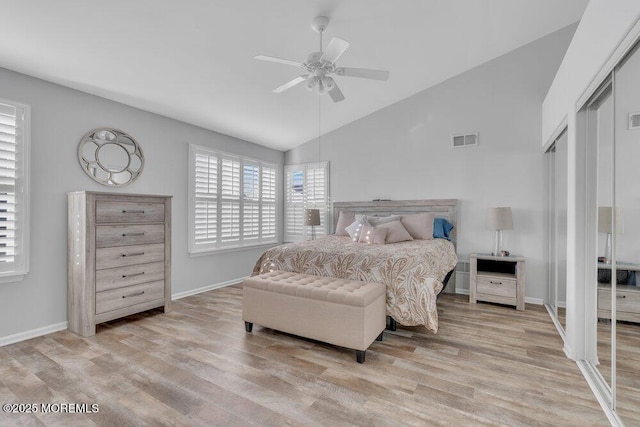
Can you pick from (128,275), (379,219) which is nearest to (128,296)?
(128,275)

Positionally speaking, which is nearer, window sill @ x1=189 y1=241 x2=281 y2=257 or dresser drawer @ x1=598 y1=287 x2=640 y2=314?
dresser drawer @ x1=598 y1=287 x2=640 y2=314

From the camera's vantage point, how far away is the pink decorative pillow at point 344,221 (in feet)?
16.0

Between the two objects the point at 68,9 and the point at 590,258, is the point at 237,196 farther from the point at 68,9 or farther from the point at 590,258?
the point at 590,258

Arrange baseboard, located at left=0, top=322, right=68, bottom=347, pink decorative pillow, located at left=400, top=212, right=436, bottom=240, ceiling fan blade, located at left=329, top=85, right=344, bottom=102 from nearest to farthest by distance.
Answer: baseboard, located at left=0, top=322, right=68, bottom=347
ceiling fan blade, located at left=329, top=85, right=344, bottom=102
pink decorative pillow, located at left=400, top=212, right=436, bottom=240

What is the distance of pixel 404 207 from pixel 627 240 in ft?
10.5

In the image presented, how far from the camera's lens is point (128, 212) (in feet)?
10.6

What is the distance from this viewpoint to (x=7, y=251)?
273 cm

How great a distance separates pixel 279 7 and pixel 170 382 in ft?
10.1

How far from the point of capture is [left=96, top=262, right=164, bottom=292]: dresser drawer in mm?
3020

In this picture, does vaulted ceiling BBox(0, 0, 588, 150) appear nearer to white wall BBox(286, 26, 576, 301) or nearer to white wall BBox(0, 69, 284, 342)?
white wall BBox(0, 69, 284, 342)

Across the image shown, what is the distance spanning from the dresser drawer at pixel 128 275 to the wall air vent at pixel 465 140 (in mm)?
4371

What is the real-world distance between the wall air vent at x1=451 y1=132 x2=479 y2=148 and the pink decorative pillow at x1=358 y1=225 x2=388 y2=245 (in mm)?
1829

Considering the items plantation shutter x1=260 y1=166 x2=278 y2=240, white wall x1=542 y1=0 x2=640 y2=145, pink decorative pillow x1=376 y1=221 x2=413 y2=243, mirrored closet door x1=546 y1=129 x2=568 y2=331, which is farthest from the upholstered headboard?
white wall x1=542 y1=0 x2=640 y2=145

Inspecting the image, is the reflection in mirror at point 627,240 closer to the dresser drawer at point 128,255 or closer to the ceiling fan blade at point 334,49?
the ceiling fan blade at point 334,49
